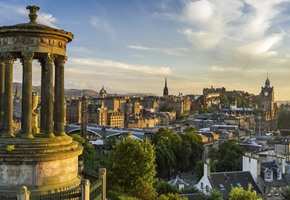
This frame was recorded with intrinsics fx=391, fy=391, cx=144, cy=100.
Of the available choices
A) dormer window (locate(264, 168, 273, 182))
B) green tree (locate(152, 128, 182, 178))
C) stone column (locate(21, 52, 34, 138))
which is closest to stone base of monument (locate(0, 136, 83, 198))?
stone column (locate(21, 52, 34, 138))

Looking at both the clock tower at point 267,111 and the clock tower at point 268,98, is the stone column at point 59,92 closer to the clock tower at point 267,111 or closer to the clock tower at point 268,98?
the clock tower at point 267,111

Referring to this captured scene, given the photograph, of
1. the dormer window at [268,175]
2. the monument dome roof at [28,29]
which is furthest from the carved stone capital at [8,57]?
the dormer window at [268,175]

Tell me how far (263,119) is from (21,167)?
497ft

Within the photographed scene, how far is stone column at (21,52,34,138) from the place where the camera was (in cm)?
1458

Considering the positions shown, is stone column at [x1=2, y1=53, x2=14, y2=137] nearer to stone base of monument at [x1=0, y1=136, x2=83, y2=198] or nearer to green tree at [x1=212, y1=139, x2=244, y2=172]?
stone base of monument at [x1=0, y1=136, x2=83, y2=198]

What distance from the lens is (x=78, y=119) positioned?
14188cm

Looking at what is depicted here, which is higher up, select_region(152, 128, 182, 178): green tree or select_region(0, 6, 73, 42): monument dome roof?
select_region(0, 6, 73, 42): monument dome roof

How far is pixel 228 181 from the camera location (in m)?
41.5

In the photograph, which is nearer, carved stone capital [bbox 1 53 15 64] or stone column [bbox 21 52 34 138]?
stone column [bbox 21 52 34 138]

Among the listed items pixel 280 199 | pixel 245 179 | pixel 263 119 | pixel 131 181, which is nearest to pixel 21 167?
pixel 131 181

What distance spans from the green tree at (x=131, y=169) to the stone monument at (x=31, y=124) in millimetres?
14857

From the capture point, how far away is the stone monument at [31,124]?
1388 cm

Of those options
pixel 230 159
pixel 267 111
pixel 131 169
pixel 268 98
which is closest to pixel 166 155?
pixel 230 159

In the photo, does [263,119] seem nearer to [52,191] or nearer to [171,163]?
[171,163]
